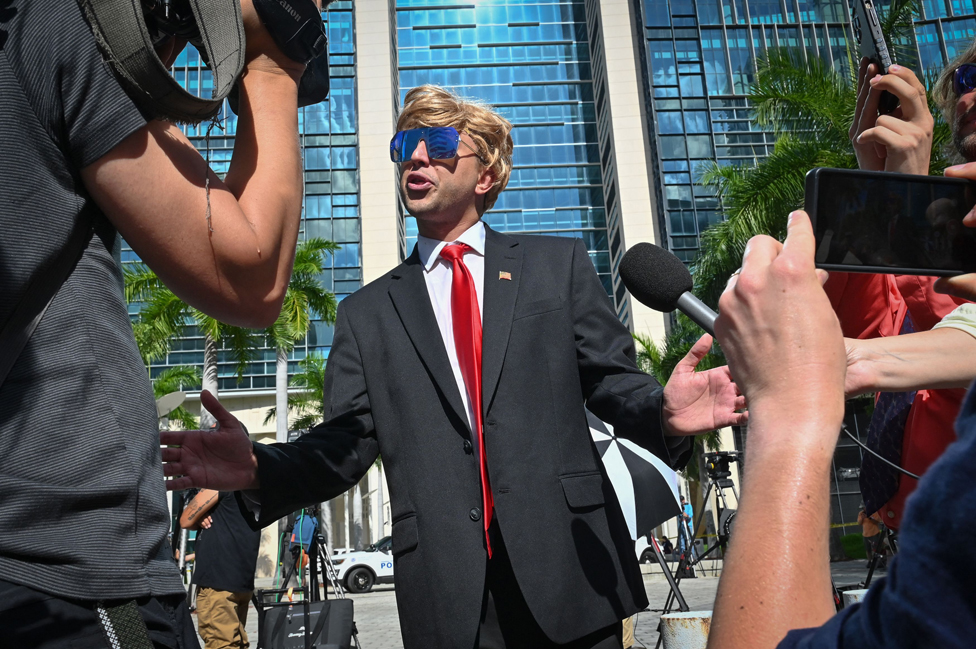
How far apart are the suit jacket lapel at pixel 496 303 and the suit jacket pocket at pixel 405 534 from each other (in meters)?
0.38

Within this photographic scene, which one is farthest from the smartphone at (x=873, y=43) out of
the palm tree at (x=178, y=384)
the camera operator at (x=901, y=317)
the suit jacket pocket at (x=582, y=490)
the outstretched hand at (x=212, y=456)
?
the palm tree at (x=178, y=384)

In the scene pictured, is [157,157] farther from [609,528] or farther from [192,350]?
[192,350]

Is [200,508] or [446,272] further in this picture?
[200,508]

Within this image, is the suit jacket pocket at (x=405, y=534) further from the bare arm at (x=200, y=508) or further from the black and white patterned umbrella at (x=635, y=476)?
the bare arm at (x=200, y=508)

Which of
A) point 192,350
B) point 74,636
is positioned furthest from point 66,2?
point 192,350

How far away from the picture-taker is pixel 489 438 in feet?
7.46

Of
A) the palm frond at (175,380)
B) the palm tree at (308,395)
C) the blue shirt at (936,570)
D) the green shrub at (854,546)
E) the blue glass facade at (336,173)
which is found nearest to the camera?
the blue shirt at (936,570)

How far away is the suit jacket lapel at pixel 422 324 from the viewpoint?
2393mm

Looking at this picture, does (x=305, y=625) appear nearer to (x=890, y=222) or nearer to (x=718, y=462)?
(x=890, y=222)

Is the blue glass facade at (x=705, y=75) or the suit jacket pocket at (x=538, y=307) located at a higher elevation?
the blue glass facade at (x=705, y=75)

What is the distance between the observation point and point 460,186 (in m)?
2.98

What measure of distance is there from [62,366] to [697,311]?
102 cm

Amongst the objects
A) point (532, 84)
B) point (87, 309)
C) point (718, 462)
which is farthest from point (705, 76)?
point (87, 309)

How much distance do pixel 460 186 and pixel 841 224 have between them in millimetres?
1853
